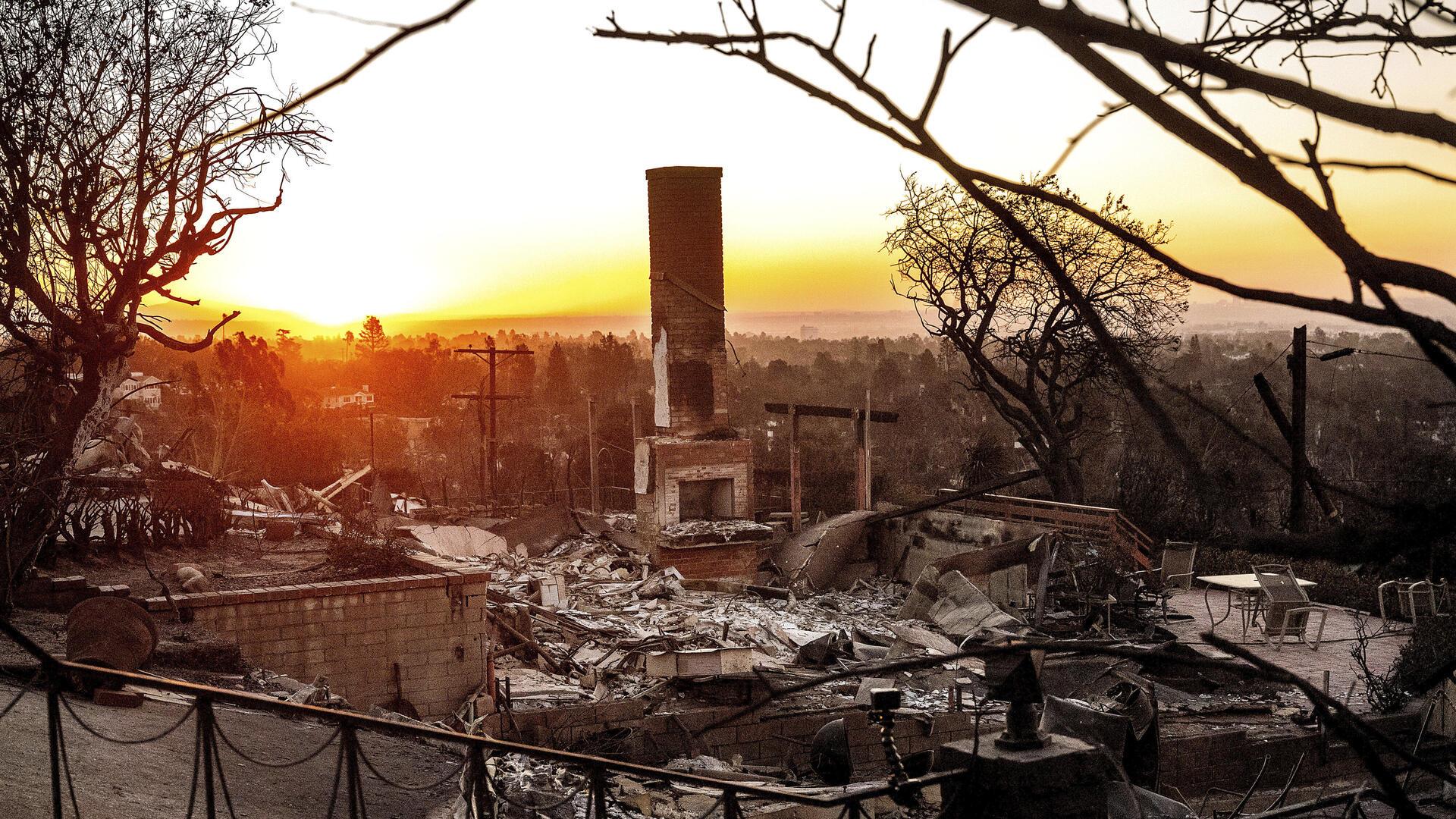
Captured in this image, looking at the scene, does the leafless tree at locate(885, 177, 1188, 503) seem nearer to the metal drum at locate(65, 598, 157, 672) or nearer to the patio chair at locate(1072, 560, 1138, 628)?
the patio chair at locate(1072, 560, 1138, 628)

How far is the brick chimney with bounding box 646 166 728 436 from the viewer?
56.5 ft

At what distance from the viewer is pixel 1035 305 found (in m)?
20.5

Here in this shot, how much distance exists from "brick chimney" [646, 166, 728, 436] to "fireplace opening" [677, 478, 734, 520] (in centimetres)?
92

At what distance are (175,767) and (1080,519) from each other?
12665mm

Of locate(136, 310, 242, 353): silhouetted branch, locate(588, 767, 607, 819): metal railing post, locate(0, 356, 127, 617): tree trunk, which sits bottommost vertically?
locate(588, 767, 607, 819): metal railing post

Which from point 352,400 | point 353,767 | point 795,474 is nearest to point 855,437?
point 795,474

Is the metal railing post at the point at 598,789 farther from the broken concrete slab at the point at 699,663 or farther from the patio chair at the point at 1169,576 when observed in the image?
the patio chair at the point at 1169,576

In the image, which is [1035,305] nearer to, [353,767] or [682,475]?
[682,475]

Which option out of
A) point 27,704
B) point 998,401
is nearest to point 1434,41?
point 27,704

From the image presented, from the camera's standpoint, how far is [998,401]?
21078mm

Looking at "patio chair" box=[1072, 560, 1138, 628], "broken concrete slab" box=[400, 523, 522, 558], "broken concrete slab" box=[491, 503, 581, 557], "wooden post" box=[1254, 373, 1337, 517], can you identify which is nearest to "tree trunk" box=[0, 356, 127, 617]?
"broken concrete slab" box=[400, 523, 522, 558]

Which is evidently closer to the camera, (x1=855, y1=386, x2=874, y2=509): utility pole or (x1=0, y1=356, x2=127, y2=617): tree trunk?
(x1=0, y1=356, x2=127, y2=617): tree trunk

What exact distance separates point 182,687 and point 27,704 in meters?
4.40

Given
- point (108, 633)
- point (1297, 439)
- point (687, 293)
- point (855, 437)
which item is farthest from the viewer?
point (855, 437)
